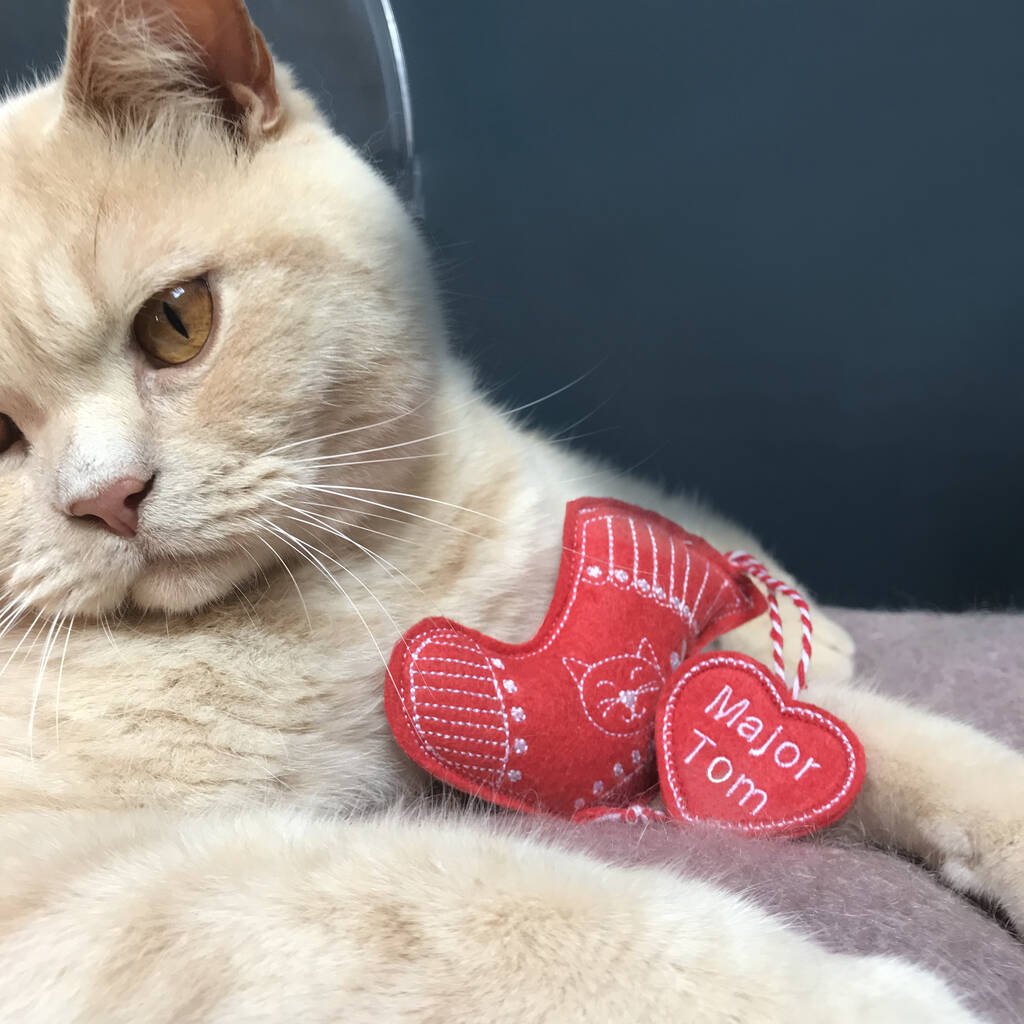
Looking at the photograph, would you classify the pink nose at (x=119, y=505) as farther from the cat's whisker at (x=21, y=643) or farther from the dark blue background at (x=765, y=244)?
the dark blue background at (x=765, y=244)

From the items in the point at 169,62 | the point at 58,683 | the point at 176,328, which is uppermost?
the point at 169,62

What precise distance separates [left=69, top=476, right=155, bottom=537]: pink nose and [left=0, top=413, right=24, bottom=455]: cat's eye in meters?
0.09

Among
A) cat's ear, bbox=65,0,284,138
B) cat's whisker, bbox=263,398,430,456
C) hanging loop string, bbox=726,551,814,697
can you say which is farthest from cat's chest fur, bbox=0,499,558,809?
cat's ear, bbox=65,0,284,138

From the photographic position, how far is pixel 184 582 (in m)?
0.67

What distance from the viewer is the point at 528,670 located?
73 centimetres

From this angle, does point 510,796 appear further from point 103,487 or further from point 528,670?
point 103,487

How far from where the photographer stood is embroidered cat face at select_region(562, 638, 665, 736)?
74 centimetres

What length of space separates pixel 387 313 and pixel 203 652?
0.29 metres

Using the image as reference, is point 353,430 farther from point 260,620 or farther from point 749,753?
point 749,753

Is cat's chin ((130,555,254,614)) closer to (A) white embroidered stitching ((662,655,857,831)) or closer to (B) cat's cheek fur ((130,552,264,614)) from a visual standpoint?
(B) cat's cheek fur ((130,552,264,614))

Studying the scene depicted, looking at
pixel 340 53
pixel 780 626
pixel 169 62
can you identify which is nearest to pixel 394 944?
pixel 780 626

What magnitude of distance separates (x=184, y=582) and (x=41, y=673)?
0.11 meters

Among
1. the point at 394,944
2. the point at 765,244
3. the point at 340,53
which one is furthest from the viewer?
the point at 765,244

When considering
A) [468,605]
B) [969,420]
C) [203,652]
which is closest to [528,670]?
[468,605]
